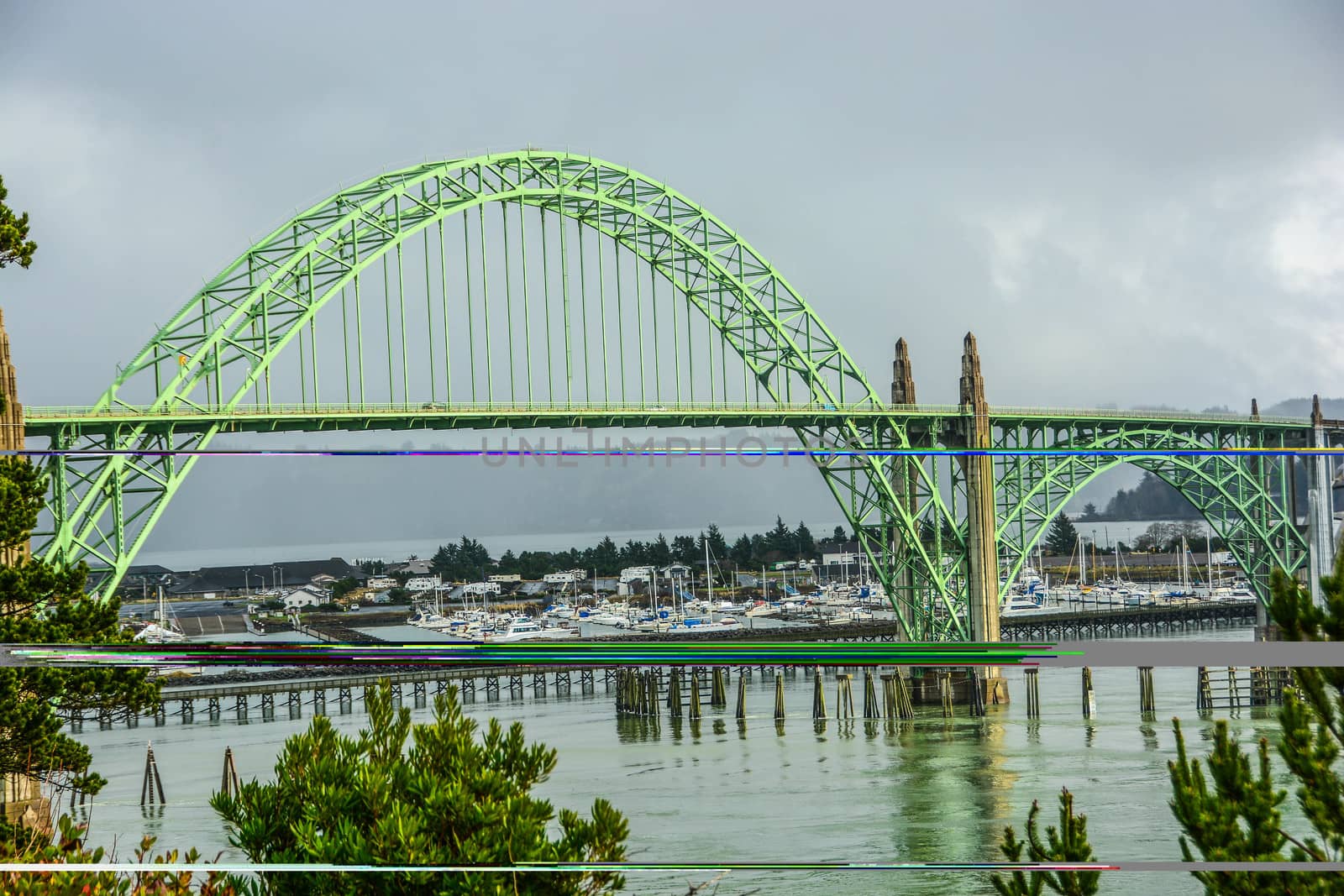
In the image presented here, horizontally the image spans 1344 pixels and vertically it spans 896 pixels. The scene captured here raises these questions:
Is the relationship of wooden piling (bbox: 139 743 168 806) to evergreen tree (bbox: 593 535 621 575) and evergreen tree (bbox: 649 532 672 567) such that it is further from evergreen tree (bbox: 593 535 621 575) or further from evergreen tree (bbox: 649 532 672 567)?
evergreen tree (bbox: 649 532 672 567)

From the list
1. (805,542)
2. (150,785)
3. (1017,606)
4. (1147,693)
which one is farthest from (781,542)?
(150,785)

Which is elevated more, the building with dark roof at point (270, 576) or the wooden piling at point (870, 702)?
the building with dark roof at point (270, 576)

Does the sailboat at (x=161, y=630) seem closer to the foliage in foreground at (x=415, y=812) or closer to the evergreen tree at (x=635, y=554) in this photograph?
the evergreen tree at (x=635, y=554)

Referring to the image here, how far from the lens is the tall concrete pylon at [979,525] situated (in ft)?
155

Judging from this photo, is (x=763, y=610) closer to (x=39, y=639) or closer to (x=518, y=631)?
(x=518, y=631)

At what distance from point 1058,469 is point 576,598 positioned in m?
54.8

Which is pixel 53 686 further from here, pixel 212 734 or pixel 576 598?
pixel 576 598

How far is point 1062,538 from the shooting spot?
4998 inches

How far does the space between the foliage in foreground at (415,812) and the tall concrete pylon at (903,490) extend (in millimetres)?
40788

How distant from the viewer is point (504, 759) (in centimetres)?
606

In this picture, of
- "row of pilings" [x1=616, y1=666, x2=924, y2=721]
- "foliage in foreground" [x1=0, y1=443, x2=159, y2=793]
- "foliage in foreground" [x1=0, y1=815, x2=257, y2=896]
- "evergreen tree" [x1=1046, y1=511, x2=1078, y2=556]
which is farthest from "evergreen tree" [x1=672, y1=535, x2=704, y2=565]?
"foliage in foreground" [x1=0, y1=815, x2=257, y2=896]

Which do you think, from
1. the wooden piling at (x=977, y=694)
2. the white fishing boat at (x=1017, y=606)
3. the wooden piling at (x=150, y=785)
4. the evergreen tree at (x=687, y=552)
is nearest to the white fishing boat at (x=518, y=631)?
the evergreen tree at (x=687, y=552)

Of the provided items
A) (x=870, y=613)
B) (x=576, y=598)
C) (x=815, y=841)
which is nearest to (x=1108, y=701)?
(x=815, y=841)

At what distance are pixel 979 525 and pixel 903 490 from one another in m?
2.96
